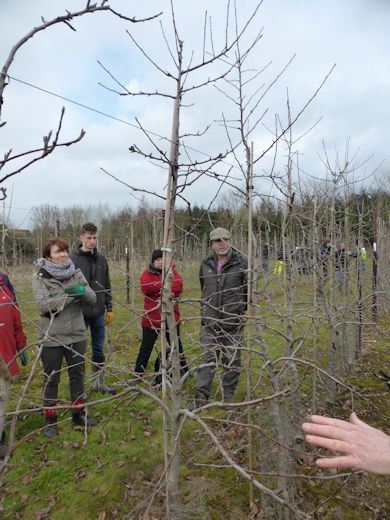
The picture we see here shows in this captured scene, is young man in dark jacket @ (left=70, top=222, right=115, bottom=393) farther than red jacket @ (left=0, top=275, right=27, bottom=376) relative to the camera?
Yes

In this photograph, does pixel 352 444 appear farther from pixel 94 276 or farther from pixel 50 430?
pixel 94 276

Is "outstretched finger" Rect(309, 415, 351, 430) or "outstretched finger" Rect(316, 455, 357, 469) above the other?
"outstretched finger" Rect(309, 415, 351, 430)

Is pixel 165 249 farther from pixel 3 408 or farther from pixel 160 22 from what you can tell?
pixel 160 22

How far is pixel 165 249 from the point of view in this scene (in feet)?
4.80

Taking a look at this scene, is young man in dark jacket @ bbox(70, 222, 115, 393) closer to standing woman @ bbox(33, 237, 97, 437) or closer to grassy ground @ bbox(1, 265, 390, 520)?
standing woman @ bbox(33, 237, 97, 437)

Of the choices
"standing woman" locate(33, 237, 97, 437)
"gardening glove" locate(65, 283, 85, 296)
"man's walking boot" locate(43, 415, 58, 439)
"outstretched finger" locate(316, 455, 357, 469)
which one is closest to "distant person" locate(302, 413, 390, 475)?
"outstretched finger" locate(316, 455, 357, 469)

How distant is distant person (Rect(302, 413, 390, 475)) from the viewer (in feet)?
3.76

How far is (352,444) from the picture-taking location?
46.7 inches

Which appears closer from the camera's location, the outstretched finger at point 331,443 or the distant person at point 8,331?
the outstretched finger at point 331,443

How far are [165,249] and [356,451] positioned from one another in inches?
39.5

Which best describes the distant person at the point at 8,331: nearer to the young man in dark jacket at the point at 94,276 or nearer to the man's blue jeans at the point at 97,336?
the young man in dark jacket at the point at 94,276

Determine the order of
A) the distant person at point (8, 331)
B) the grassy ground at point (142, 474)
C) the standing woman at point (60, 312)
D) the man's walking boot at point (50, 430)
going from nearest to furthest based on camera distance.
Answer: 1. the grassy ground at point (142, 474)
2. the distant person at point (8, 331)
3. the standing woman at point (60, 312)
4. the man's walking boot at point (50, 430)

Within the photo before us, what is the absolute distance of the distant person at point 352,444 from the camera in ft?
3.76

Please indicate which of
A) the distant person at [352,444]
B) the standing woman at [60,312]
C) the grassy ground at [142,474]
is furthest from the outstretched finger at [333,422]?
the standing woman at [60,312]
